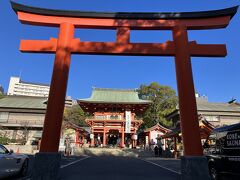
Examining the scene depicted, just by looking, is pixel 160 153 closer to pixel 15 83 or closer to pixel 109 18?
pixel 109 18

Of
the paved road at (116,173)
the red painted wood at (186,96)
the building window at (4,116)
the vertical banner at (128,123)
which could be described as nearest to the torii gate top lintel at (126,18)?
the red painted wood at (186,96)

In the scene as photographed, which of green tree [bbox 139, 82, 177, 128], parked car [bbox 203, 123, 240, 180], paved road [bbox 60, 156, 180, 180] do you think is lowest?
paved road [bbox 60, 156, 180, 180]

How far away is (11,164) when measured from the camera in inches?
356

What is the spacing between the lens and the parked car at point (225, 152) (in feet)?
27.5

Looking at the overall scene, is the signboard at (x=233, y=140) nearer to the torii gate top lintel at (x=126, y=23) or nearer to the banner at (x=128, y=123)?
the torii gate top lintel at (x=126, y=23)

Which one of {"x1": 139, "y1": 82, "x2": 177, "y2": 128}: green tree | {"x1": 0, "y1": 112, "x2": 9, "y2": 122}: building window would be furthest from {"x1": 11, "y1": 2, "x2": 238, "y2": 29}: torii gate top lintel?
{"x1": 139, "y1": 82, "x2": 177, "y2": 128}: green tree

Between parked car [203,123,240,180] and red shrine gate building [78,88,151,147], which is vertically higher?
red shrine gate building [78,88,151,147]

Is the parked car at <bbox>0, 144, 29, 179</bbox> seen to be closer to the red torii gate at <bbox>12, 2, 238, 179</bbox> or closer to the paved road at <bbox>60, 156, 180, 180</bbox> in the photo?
the red torii gate at <bbox>12, 2, 238, 179</bbox>

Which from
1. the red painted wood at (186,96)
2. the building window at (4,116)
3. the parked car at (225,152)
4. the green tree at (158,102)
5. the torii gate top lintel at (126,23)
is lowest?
the parked car at (225,152)

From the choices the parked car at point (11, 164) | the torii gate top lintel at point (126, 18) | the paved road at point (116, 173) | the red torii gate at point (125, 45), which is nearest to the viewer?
the parked car at point (11, 164)

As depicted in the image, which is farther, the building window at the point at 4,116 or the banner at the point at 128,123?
the building window at the point at 4,116

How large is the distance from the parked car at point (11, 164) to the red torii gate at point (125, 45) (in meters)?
1.37

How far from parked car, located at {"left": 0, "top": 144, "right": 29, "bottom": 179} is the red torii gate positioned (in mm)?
1370

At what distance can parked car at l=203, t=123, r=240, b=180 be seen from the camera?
8390 millimetres
